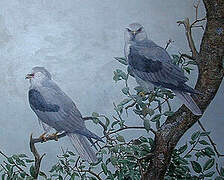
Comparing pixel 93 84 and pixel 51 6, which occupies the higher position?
pixel 51 6

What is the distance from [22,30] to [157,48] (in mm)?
656

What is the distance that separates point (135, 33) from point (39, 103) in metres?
0.57

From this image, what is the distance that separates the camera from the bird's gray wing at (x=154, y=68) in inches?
69.3

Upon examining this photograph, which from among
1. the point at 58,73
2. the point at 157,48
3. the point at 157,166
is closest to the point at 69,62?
the point at 58,73

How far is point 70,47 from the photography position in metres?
1.88

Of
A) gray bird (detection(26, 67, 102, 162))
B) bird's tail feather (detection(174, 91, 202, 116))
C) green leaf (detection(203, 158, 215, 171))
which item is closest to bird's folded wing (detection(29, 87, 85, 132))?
gray bird (detection(26, 67, 102, 162))

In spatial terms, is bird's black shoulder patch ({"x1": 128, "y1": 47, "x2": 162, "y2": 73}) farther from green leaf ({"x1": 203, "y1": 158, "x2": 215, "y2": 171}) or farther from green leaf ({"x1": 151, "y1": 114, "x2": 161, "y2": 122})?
green leaf ({"x1": 203, "y1": 158, "x2": 215, "y2": 171})

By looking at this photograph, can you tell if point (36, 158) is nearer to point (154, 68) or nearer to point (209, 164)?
point (154, 68)

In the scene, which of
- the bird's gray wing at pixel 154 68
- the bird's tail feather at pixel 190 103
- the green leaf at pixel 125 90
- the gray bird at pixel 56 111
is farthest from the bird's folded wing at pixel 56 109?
the bird's tail feather at pixel 190 103

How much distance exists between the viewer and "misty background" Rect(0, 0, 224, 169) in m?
1.86

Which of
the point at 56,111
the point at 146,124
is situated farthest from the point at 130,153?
the point at 56,111

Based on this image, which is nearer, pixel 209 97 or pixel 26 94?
pixel 209 97

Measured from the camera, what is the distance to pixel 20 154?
1.84 m

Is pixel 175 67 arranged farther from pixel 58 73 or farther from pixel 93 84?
pixel 58 73
